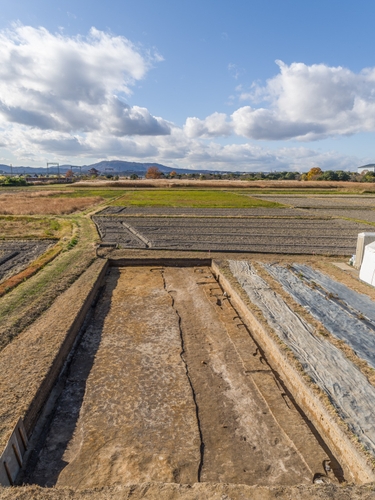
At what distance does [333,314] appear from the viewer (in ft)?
27.3

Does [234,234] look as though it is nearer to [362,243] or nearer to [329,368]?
[362,243]

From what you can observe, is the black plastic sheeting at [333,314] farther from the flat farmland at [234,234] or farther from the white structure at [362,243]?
the flat farmland at [234,234]

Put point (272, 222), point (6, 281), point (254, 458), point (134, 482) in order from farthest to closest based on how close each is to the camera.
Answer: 1. point (272, 222)
2. point (6, 281)
3. point (254, 458)
4. point (134, 482)

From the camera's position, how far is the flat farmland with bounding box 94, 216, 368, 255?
1550 centimetres

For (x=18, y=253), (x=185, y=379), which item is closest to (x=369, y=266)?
(x=185, y=379)

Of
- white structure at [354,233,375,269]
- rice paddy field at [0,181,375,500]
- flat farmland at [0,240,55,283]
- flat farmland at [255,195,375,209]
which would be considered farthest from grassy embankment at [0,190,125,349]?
flat farmland at [255,195,375,209]

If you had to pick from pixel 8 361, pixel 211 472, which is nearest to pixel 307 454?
pixel 211 472

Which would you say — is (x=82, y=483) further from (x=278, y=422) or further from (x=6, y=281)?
(x=6, y=281)

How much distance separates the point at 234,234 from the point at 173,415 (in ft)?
45.5

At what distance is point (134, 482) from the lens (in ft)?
13.5

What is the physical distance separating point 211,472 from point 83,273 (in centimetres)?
835

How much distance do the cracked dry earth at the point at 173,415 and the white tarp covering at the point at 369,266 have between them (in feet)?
16.4

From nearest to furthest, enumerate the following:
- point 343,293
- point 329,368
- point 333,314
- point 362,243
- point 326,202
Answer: point 329,368 → point 333,314 → point 343,293 → point 362,243 → point 326,202

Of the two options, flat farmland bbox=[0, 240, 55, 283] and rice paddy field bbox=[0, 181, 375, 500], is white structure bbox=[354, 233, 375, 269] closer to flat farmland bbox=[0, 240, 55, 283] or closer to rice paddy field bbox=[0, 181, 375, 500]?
rice paddy field bbox=[0, 181, 375, 500]
